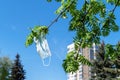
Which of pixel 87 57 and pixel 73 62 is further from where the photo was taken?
pixel 87 57

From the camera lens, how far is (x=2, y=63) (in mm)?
67812

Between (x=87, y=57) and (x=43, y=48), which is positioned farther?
(x=87, y=57)

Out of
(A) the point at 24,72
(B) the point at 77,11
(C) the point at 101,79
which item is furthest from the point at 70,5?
(A) the point at 24,72

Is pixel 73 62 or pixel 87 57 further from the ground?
pixel 87 57

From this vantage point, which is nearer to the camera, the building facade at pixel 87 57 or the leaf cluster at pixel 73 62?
the leaf cluster at pixel 73 62

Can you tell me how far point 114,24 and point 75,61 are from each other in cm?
85

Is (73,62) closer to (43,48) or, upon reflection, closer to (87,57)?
(43,48)

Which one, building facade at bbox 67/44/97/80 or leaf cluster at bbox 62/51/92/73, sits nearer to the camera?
leaf cluster at bbox 62/51/92/73

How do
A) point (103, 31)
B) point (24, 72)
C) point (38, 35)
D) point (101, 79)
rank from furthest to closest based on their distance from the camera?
point (24, 72) → point (101, 79) → point (103, 31) → point (38, 35)

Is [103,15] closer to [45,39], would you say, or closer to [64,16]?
[64,16]

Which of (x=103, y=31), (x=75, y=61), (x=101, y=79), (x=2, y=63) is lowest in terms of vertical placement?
(x=75, y=61)

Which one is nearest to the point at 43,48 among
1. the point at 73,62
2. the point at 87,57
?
the point at 73,62

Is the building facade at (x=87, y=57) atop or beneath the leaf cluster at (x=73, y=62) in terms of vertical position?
atop

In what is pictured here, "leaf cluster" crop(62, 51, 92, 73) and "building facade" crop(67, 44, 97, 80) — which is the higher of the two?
"building facade" crop(67, 44, 97, 80)
